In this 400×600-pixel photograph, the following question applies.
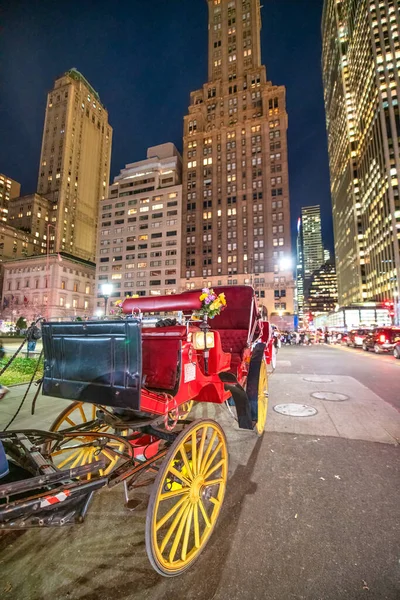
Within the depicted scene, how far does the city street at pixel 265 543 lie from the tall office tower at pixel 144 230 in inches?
2980

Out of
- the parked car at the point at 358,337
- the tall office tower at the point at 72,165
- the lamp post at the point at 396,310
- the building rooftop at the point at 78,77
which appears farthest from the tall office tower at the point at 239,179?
the building rooftop at the point at 78,77

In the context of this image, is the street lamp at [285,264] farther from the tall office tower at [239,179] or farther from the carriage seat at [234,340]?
the carriage seat at [234,340]

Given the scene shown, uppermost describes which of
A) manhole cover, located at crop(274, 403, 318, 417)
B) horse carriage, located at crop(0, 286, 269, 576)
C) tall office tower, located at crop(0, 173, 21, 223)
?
tall office tower, located at crop(0, 173, 21, 223)

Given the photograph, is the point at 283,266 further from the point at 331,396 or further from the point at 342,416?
the point at 342,416

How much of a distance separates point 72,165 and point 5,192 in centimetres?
3524

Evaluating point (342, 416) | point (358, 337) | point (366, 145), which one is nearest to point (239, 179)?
point (366, 145)

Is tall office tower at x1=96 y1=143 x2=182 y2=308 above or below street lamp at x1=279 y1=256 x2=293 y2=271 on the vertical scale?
above

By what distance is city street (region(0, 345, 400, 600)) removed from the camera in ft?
6.07

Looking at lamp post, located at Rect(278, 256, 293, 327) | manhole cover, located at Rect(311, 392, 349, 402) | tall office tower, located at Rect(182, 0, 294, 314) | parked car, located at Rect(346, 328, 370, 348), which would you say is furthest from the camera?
tall office tower, located at Rect(182, 0, 294, 314)

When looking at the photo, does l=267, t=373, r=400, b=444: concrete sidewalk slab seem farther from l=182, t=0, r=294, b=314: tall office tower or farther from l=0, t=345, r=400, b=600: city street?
l=182, t=0, r=294, b=314: tall office tower

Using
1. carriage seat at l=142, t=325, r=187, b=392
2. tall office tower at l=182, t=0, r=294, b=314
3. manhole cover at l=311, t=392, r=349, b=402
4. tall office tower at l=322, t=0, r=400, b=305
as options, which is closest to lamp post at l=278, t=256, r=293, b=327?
tall office tower at l=182, t=0, r=294, b=314

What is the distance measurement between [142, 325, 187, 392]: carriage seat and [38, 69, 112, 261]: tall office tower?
396ft

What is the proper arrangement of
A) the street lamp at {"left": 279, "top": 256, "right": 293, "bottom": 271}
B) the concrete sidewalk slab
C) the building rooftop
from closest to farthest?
the concrete sidewalk slab < the street lamp at {"left": 279, "top": 256, "right": 293, "bottom": 271} < the building rooftop

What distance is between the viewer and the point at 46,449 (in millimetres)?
2703
